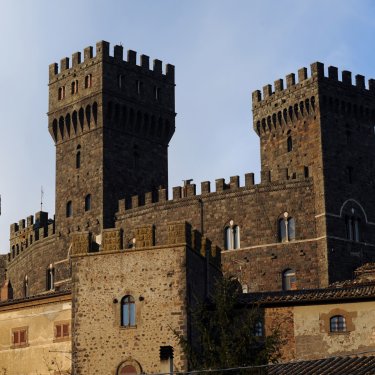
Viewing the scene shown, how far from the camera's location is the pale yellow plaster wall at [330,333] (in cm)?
3988

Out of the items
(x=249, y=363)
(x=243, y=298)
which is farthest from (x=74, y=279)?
(x=249, y=363)

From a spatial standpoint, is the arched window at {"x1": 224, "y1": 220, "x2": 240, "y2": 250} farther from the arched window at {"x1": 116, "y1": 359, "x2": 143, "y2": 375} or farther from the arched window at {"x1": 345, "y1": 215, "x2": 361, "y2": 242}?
the arched window at {"x1": 116, "y1": 359, "x2": 143, "y2": 375}

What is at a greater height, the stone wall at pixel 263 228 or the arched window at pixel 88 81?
the arched window at pixel 88 81

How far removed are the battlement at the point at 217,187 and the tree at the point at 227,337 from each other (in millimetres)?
22178

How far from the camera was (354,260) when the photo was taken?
58.9 metres

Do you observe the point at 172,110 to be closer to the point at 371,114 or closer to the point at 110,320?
the point at 371,114

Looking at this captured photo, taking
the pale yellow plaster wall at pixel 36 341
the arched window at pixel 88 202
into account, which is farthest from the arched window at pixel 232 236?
the pale yellow plaster wall at pixel 36 341

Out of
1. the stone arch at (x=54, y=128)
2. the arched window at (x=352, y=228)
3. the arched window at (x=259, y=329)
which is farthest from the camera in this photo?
the stone arch at (x=54, y=128)

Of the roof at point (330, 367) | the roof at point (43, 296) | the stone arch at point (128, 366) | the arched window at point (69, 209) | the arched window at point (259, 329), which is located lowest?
the roof at point (330, 367)

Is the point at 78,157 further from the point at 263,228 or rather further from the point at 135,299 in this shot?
the point at 135,299

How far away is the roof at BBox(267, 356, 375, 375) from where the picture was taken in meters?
34.0

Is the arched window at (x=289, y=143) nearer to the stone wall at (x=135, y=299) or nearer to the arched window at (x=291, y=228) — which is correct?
the arched window at (x=291, y=228)

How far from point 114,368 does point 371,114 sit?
3002 centimetres

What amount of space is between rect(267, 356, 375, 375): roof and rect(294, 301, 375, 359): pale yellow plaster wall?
314cm
